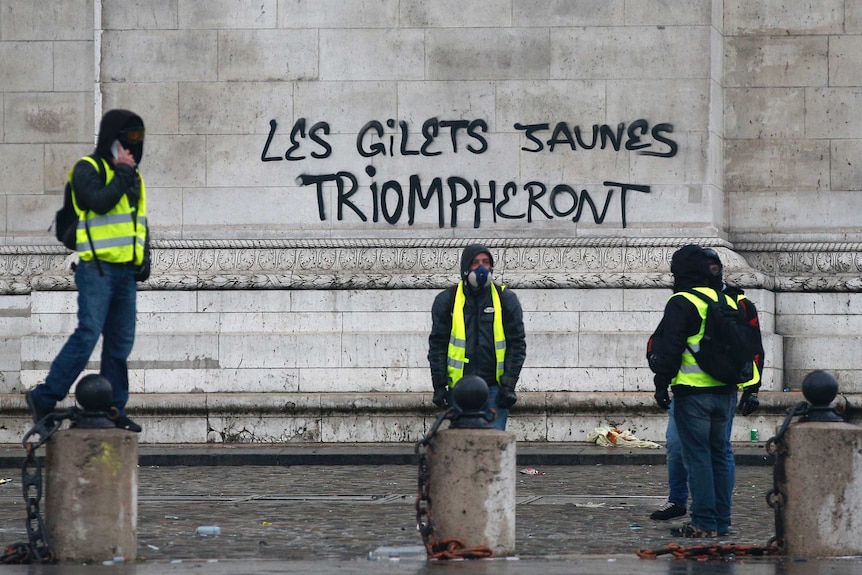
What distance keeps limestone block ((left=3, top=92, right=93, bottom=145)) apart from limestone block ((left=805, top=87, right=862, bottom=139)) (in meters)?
7.63

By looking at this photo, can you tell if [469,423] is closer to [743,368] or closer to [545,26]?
→ [743,368]

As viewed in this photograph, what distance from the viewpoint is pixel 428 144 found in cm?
1769

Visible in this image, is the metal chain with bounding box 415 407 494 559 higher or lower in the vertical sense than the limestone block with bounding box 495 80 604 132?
lower

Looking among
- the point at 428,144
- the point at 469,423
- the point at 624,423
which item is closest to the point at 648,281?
the point at 624,423

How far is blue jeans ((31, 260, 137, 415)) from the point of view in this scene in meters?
9.48

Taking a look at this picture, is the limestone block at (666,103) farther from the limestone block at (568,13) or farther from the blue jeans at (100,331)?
the blue jeans at (100,331)

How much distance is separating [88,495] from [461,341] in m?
3.65

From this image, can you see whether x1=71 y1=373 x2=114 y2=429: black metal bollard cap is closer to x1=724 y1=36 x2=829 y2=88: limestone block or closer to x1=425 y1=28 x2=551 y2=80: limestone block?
x1=425 y1=28 x2=551 y2=80: limestone block


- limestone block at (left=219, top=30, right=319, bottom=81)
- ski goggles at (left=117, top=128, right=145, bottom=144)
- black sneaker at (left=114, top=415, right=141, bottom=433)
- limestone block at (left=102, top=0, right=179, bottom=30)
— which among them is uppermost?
limestone block at (left=102, top=0, right=179, bottom=30)

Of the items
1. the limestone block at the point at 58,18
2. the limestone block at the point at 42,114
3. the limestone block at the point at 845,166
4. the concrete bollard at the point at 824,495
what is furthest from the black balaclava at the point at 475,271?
the limestone block at the point at 58,18

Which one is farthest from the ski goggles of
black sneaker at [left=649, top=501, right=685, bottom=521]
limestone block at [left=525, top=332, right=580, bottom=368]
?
limestone block at [left=525, top=332, right=580, bottom=368]

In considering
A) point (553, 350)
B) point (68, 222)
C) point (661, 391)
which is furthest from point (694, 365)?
point (553, 350)

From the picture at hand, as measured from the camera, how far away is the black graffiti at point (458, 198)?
693 inches

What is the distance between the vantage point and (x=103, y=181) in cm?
956
